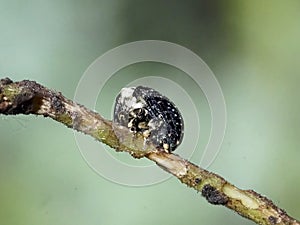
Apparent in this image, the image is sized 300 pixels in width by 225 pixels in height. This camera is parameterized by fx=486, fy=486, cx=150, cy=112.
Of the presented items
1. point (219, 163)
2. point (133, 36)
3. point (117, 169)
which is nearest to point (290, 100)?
point (219, 163)

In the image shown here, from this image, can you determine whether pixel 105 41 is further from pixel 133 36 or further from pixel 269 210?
pixel 269 210

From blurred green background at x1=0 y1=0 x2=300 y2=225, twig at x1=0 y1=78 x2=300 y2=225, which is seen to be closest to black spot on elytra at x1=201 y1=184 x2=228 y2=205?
twig at x1=0 y1=78 x2=300 y2=225

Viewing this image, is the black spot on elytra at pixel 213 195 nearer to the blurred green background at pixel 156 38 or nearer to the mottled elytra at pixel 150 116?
the mottled elytra at pixel 150 116

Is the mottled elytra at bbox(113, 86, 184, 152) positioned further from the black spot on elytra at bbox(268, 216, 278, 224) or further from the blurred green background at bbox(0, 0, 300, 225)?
the blurred green background at bbox(0, 0, 300, 225)

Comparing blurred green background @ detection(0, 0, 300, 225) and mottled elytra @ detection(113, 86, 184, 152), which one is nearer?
mottled elytra @ detection(113, 86, 184, 152)

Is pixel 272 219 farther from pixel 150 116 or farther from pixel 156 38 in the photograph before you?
pixel 156 38

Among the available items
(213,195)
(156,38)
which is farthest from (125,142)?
(156,38)

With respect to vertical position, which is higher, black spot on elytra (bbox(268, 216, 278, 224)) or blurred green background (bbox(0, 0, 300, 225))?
blurred green background (bbox(0, 0, 300, 225))

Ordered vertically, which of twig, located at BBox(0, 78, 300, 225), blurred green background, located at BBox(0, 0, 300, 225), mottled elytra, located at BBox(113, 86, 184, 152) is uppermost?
blurred green background, located at BBox(0, 0, 300, 225)

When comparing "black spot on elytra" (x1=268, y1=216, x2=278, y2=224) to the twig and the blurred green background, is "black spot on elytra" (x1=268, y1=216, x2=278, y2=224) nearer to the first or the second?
the twig
